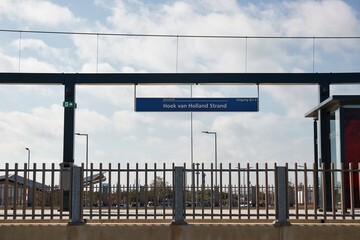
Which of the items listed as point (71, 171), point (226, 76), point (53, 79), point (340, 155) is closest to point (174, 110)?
point (226, 76)

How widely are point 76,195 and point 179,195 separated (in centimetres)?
251

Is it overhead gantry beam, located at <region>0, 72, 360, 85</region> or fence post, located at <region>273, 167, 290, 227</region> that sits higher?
overhead gantry beam, located at <region>0, 72, 360, 85</region>

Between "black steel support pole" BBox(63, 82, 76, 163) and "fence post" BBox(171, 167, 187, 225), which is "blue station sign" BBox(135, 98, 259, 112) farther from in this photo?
"fence post" BBox(171, 167, 187, 225)

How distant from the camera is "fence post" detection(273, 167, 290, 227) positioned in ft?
45.4

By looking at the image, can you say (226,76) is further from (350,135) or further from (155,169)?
(155,169)

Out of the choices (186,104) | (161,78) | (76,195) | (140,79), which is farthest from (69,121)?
(76,195)

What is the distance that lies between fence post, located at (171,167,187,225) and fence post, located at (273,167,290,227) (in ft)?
7.47

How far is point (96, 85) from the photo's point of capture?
2258cm

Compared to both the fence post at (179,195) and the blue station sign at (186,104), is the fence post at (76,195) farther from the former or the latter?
the blue station sign at (186,104)

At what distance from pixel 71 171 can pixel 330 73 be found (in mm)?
11961

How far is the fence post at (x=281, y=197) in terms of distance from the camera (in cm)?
1385
